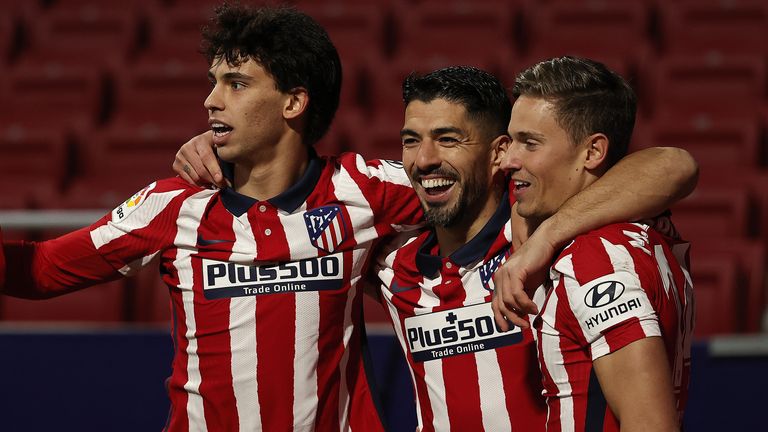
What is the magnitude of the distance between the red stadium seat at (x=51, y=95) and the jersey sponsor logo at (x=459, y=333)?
11.6 feet

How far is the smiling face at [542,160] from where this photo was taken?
1896 millimetres

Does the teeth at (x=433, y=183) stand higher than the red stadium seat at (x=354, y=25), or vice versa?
the red stadium seat at (x=354, y=25)

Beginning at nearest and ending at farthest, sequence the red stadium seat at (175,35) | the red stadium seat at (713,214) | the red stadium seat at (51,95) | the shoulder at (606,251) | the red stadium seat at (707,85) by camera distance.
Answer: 1. the shoulder at (606,251)
2. the red stadium seat at (713,214)
3. the red stadium seat at (707,85)
4. the red stadium seat at (51,95)
5. the red stadium seat at (175,35)

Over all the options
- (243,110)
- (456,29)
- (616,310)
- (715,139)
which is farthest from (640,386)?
(456,29)

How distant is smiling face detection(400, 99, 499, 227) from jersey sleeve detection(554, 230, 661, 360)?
55 cm

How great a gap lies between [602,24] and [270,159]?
11.7 feet

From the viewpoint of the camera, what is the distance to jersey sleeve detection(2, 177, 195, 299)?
2254 millimetres

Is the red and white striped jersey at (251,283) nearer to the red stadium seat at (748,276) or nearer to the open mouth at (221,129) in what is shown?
the open mouth at (221,129)

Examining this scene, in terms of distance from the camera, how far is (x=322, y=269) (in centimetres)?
226

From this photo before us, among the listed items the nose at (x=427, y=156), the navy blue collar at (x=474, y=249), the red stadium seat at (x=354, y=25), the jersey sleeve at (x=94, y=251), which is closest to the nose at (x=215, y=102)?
the jersey sleeve at (x=94, y=251)

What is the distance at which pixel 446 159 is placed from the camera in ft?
7.53

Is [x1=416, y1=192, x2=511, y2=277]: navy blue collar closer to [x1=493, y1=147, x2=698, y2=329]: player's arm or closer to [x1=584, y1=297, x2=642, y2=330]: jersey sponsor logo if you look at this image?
[x1=493, y1=147, x2=698, y2=329]: player's arm

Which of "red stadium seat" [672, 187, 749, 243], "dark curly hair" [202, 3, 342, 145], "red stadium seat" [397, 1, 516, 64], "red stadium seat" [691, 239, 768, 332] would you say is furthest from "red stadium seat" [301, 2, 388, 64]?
"dark curly hair" [202, 3, 342, 145]

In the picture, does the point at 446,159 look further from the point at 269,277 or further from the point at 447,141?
the point at 269,277
